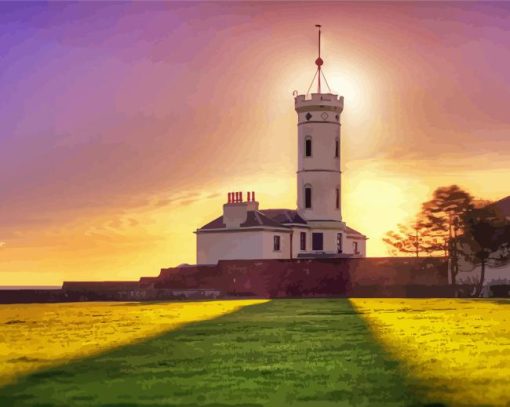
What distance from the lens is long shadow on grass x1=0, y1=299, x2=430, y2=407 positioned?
14.3m

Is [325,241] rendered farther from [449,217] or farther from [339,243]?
[449,217]

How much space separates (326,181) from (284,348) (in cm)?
7355

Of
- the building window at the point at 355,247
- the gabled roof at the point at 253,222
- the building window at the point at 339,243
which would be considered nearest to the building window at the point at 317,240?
the building window at the point at 339,243

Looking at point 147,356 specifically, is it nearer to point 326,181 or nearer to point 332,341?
point 332,341

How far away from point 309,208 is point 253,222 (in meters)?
7.85

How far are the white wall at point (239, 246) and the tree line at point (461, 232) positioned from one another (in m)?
13.6

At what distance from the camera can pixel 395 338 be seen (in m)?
25.3

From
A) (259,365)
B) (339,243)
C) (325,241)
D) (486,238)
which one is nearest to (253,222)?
(325,241)

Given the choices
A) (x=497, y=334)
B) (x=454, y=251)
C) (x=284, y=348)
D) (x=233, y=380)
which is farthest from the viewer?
(x=454, y=251)

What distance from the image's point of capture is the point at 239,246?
8962cm

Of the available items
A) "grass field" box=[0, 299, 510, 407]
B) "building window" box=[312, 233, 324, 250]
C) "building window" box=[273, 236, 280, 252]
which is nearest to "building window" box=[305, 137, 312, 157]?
"building window" box=[312, 233, 324, 250]

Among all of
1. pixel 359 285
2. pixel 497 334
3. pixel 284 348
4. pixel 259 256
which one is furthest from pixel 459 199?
pixel 284 348

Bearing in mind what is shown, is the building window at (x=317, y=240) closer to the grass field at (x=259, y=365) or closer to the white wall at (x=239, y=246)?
the white wall at (x=239, y=246)

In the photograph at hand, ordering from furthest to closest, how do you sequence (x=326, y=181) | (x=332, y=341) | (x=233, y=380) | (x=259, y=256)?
(x=326, y=181) → (x=259, y=256) → (x=332, y=341) → (x=233, y=380)
